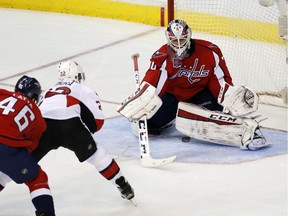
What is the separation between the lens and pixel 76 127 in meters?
3.72

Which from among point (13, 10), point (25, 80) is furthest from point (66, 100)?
point (13, 10)

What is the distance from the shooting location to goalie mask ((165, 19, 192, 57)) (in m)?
4.59

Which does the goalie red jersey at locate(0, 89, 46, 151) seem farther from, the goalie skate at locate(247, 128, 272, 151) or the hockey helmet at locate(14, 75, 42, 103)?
the goalie skate at locate(247, 128, 272, 151)

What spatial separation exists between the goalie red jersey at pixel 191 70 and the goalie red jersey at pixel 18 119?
1.31 meters

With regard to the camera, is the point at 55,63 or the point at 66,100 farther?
the point at 55,63

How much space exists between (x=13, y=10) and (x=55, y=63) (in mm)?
2026

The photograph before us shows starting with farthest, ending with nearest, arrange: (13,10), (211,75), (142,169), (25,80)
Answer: (13,10) < (211,75) < (142,169) < (25,80)

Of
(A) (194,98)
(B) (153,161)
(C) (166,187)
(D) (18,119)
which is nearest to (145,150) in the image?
(B) (153,161)

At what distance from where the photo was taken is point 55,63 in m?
6.56

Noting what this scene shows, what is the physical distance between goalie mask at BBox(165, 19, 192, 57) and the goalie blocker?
31 centimetres

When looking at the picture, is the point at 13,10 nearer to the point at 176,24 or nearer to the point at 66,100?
the point at 176,24

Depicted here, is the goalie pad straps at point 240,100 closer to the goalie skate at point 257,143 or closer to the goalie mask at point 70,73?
the goalie skate at point 257,143

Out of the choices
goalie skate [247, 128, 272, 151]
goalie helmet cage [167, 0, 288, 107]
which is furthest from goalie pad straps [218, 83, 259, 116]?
goalie helmet cage [167, 0, 288, 107]

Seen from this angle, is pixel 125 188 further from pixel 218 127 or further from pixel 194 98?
pixel 194 98
